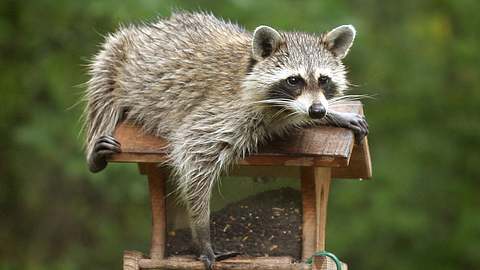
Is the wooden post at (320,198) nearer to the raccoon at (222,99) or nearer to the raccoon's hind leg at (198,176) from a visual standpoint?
the raccoon at (222,99)

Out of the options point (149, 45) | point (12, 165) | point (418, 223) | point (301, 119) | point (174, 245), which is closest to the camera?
point (301, 119)

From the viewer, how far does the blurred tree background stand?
985cm

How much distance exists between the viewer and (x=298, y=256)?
18.9ft

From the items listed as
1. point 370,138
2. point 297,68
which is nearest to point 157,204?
point 297,68

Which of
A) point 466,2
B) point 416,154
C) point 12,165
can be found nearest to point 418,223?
point 416,154

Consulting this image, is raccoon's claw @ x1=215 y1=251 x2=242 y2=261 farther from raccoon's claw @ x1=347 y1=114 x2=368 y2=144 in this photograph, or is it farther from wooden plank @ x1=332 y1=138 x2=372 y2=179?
wooden plank @ x1=332 y1=138 x2=372 y2=179

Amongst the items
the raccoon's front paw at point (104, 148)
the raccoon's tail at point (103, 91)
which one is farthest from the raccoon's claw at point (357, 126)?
the raccoon's tail at point (103, 91)

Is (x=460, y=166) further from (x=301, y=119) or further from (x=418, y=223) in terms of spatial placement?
(x=301, y=119)

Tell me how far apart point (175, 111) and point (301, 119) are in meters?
0.81

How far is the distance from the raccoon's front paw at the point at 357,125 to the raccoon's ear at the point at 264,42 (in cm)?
54

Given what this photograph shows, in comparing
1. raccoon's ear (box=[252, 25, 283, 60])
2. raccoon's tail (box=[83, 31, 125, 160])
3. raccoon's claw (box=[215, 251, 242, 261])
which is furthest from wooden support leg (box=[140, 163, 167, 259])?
raccoon's ear (box=[252, 25, 283, 60])

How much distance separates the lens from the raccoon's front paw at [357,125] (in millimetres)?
5840

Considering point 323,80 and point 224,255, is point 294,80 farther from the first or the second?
point 224,255

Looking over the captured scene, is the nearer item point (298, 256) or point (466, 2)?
point (298, 256)
